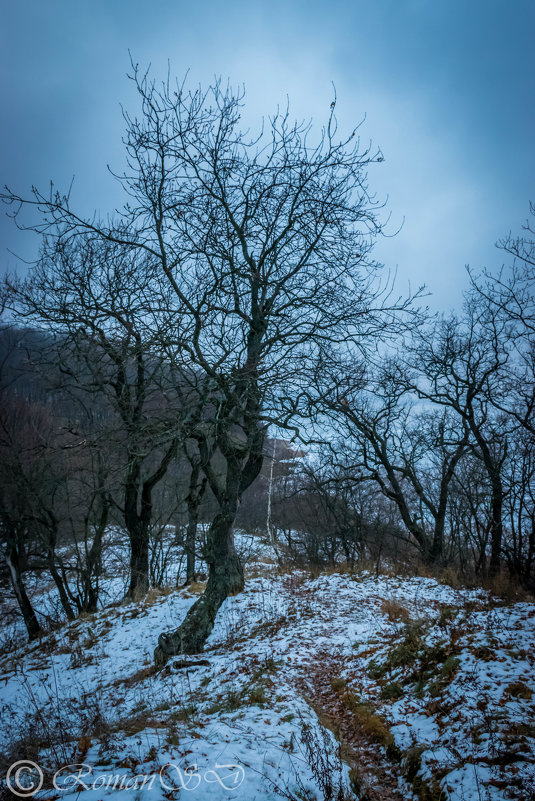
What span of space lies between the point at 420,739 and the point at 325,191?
261 inches

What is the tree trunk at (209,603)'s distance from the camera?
648 centimetres

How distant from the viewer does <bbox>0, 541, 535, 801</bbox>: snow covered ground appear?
2.64 metres

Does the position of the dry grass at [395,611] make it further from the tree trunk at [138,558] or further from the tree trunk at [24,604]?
the tree trunk at [24,604]

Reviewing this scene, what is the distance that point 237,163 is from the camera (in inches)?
225

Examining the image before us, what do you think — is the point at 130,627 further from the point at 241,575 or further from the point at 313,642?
the point at 313,642

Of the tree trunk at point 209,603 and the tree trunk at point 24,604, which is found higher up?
the tree trunk at point 209,603

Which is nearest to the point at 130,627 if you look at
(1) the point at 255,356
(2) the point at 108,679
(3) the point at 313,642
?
(2) the point at 108,679

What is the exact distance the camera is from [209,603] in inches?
277

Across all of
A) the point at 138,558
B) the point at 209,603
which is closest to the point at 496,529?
the point at 209,603

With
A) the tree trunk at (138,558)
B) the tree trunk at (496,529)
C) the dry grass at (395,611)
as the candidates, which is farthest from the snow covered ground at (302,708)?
the tree trunk at (496,529)

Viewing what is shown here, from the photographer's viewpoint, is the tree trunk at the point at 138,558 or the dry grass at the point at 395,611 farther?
the tree trunk at the point at 138,558

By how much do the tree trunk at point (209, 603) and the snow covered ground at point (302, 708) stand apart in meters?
0.41

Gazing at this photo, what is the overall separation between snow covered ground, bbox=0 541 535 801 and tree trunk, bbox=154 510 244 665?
41 cm

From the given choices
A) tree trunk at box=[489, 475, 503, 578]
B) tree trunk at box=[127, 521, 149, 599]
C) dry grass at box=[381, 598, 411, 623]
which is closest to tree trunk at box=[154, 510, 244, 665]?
dry grass at box=[381, 598, 411, 623]
